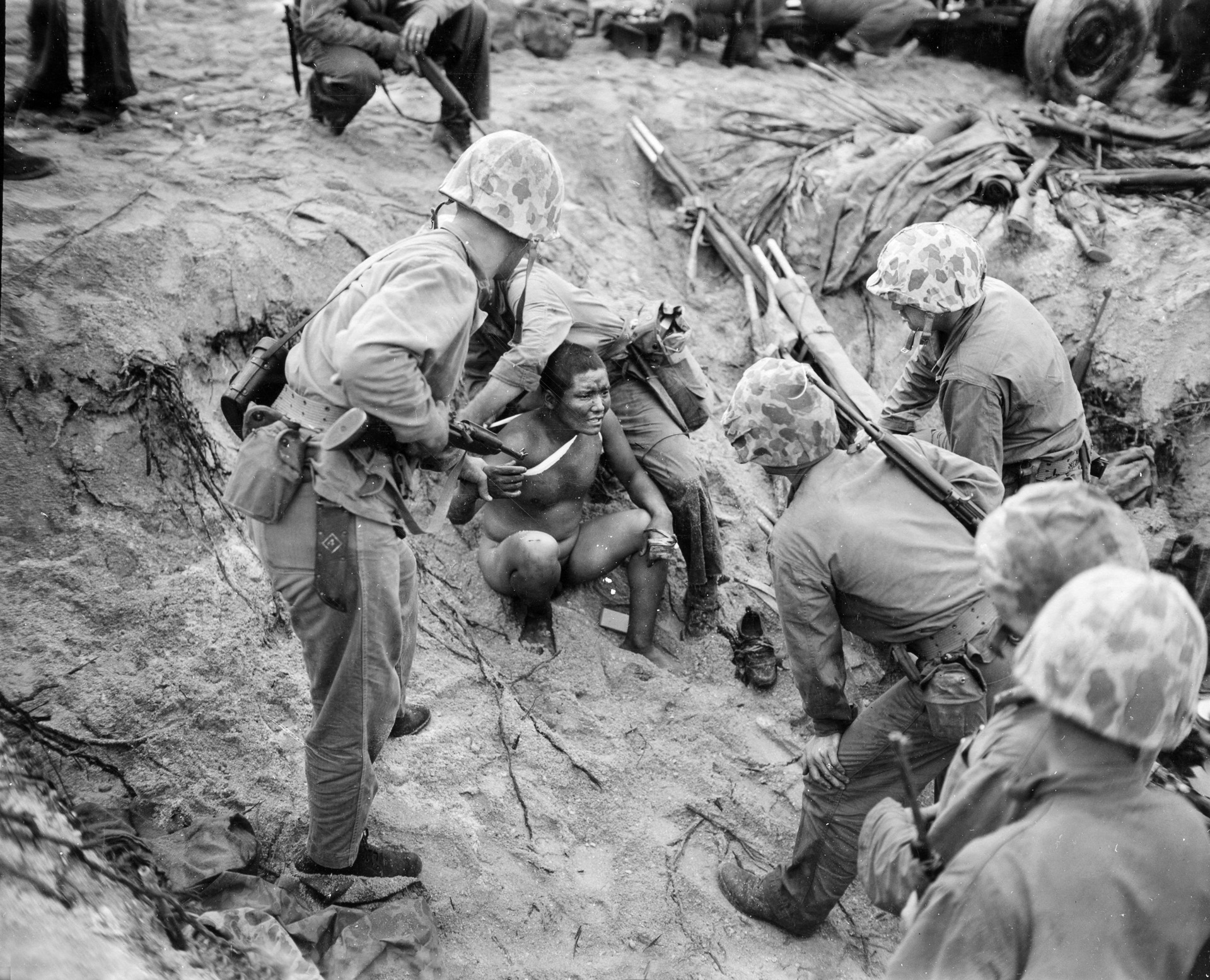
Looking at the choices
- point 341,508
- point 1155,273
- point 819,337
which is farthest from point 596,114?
point 341,508

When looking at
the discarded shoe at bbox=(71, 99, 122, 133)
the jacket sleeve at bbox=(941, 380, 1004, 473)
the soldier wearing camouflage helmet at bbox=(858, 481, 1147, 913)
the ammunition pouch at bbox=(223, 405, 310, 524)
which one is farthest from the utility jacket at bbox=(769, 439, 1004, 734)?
the discarded shoe at bbox=(71, 99, 122, 133)

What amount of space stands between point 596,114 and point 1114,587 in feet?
19.6

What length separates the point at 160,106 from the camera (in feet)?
19.6

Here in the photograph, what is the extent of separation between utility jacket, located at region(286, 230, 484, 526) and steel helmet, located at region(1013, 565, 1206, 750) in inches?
65.0

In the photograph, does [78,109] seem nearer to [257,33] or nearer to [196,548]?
[257,33]

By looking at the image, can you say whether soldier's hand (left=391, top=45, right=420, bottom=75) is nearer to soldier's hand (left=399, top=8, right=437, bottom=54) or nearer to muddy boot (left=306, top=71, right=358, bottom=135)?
soldier's hand (left=399, top=8, right=437, bottom=54)

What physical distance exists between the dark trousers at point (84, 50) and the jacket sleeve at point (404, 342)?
407 centimetres

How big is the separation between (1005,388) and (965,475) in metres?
0.91

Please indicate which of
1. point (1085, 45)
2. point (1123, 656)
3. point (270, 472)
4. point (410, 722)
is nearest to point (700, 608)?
point (410, 722)

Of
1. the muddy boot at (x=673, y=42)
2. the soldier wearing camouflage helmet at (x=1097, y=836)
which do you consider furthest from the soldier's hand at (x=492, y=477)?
the muddy boot at (x=673, y=42)

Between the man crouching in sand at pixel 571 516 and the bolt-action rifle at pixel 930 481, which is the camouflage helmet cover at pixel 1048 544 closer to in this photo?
the bolt-action rifle at pixel 930 481

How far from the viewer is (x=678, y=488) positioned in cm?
455

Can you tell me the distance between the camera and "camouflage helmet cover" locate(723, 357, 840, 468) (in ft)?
9.80

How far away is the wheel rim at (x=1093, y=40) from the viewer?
8008 mm
